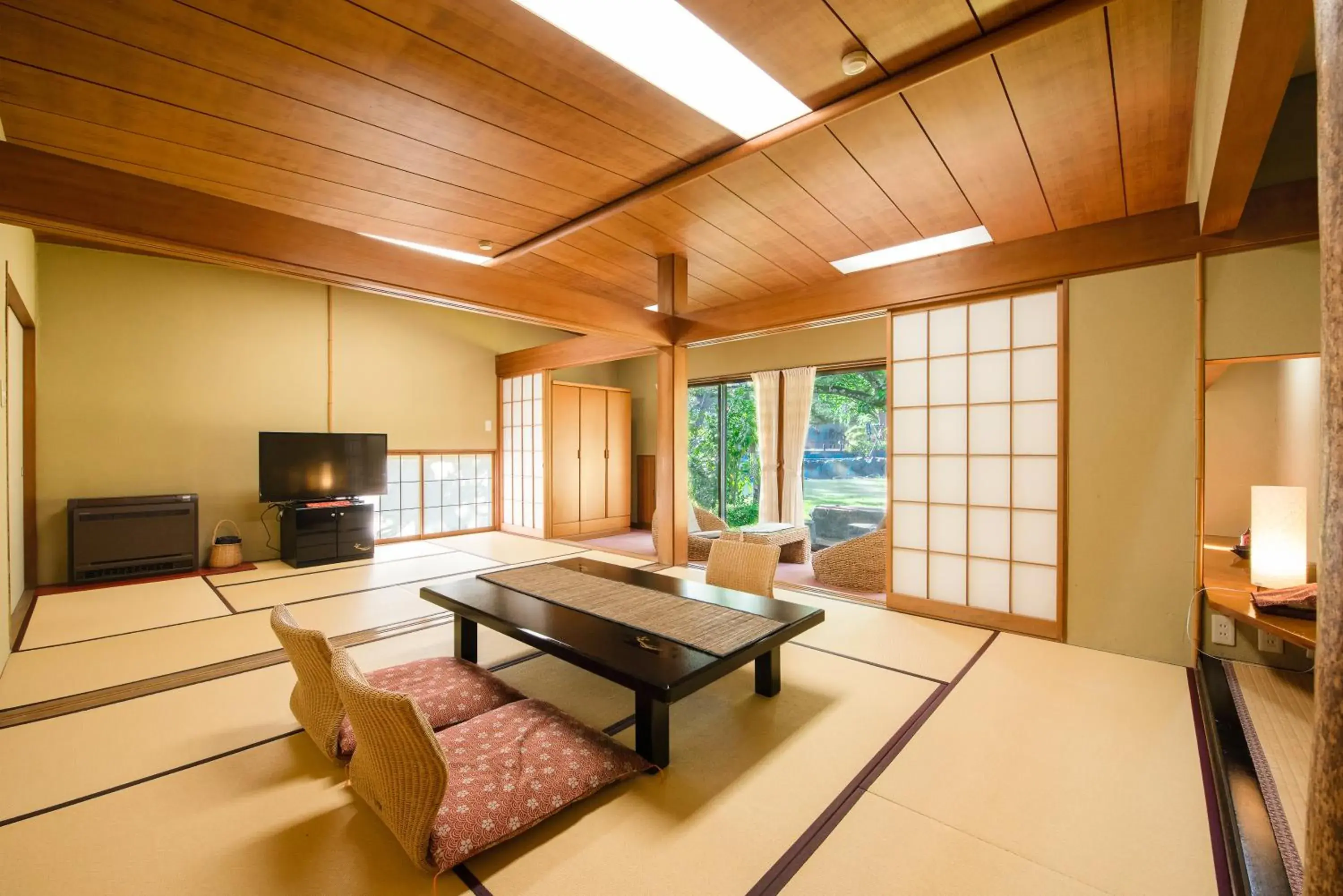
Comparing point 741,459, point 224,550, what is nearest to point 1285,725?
point 741,459

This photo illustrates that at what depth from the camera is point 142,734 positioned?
211 centimetres

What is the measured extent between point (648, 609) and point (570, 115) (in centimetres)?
213

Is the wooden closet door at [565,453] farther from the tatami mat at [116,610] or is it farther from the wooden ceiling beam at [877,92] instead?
the wooden ceiling beam at [877,92]

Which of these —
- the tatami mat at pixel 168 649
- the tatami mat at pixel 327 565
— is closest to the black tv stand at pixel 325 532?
the tatami mat at pixel 327 565

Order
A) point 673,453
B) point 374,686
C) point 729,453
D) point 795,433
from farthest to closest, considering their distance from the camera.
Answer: point 729,453 < point 795,433 < point 673,453 < point 374,686

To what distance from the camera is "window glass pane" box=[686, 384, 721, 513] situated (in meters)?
7.45

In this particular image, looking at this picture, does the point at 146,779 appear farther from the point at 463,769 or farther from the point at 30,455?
the point at 30,455

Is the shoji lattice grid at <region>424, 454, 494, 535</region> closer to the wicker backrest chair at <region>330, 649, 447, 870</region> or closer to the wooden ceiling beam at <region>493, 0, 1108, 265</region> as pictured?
the wooden ceiling beam at <region>493, 0, 1108, 265</region>

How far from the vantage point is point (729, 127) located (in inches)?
95.9

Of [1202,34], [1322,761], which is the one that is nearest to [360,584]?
[1322,761]

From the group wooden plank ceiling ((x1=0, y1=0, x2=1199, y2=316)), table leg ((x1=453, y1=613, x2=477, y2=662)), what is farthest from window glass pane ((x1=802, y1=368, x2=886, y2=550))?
table leg ((x1=453, y1=613, x2=477, y2=662))

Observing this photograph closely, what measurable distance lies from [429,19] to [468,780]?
2.38 metres

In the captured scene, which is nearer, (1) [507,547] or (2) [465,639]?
(2) [465,639]

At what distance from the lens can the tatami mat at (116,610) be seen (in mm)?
3229
